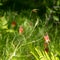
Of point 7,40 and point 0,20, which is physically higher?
point 0,20

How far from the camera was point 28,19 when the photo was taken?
3420 mm

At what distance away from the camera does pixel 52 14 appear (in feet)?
11.0

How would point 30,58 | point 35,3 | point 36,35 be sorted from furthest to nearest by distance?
point 35,3 < point 36,35 < point 30,58

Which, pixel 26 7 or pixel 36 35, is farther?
pixel 26 7

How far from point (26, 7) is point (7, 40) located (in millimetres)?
1191

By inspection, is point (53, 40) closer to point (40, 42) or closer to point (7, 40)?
point (40, 42)

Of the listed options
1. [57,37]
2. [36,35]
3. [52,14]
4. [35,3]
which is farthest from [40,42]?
[35,3]

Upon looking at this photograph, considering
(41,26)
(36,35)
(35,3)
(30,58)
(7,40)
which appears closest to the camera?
(30,58)

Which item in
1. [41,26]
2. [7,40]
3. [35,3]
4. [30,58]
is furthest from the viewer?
[35,3]

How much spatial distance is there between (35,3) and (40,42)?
1024mm

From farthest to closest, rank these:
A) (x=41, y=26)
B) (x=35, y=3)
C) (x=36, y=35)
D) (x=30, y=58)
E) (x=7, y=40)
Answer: (x=35, y=3) < (x=41, y=26) < (x=36, y=35) < (x=7, y=40) < (x=30, y=58)

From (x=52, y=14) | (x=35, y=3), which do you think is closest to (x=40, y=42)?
(x=52, y=14)

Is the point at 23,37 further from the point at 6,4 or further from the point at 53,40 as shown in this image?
the point at 6,4

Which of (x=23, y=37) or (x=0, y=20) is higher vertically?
(x=0, y=20)
